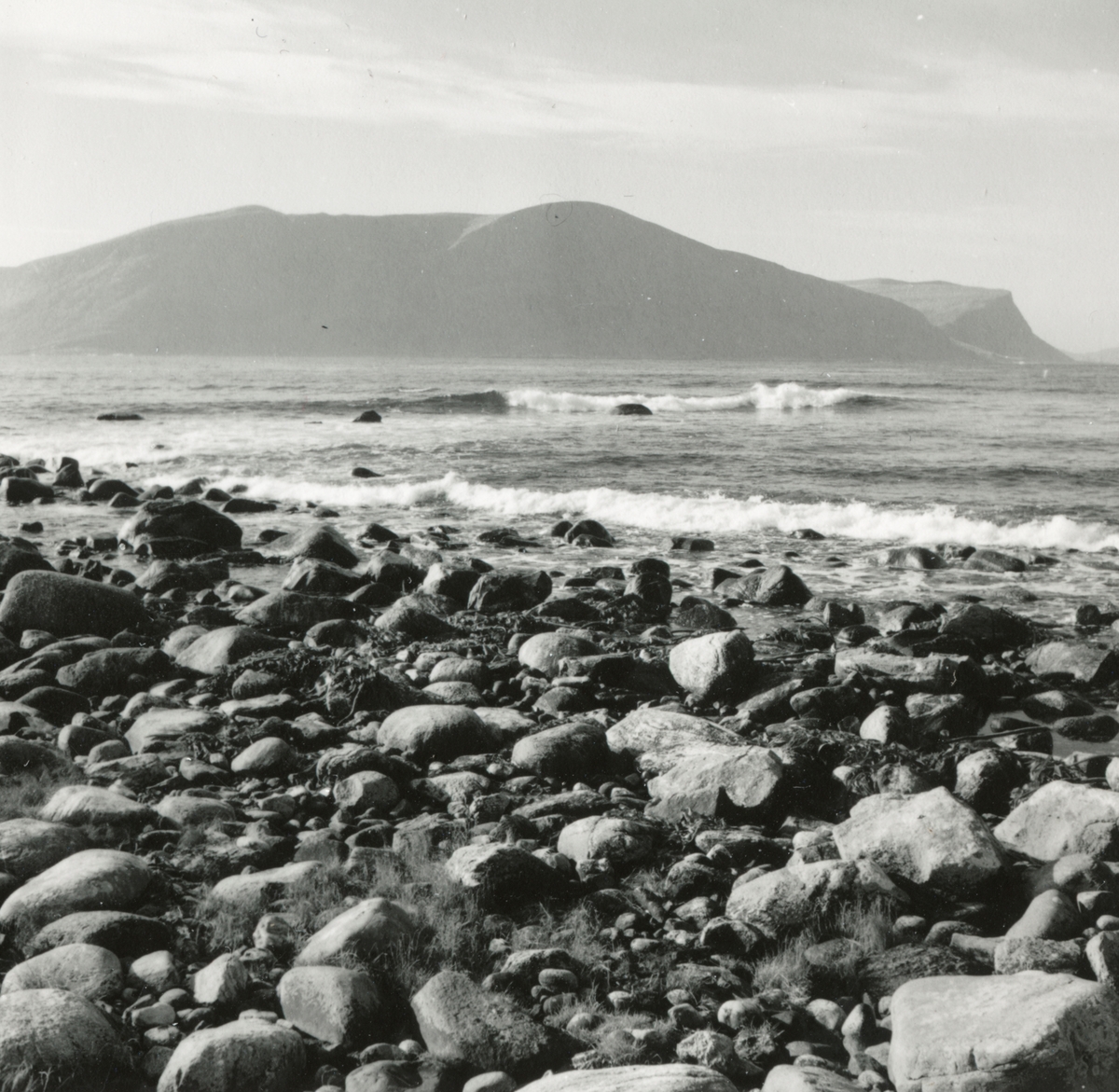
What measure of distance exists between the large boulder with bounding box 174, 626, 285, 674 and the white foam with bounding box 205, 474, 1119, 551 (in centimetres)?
863

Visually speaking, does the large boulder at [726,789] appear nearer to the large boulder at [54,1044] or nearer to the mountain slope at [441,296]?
the large boulder at [54,1044]

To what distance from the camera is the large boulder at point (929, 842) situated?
545 cm

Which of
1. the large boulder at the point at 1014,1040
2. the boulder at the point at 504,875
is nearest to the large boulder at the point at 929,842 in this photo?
the large boulder at the point at 1014,1040

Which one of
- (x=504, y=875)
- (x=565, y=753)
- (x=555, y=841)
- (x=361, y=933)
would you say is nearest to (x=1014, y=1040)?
(x=504, y=875)

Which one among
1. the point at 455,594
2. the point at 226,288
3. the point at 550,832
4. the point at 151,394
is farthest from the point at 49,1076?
the point at 226,288

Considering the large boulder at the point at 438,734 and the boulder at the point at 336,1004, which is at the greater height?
the large boulder at the point at 438,734

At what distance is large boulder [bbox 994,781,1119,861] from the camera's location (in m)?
5.70

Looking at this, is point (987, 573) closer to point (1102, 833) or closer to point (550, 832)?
point (1102, 833)

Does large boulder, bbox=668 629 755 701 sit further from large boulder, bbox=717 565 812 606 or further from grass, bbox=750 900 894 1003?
grass, bbox=750 900 894 1003

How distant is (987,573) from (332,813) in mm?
9870

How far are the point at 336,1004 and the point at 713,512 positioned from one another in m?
14.2

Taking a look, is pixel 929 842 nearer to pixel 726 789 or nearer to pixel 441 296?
pixel 726 789

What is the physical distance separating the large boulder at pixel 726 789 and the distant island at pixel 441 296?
412 feet

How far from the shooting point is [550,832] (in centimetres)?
616
